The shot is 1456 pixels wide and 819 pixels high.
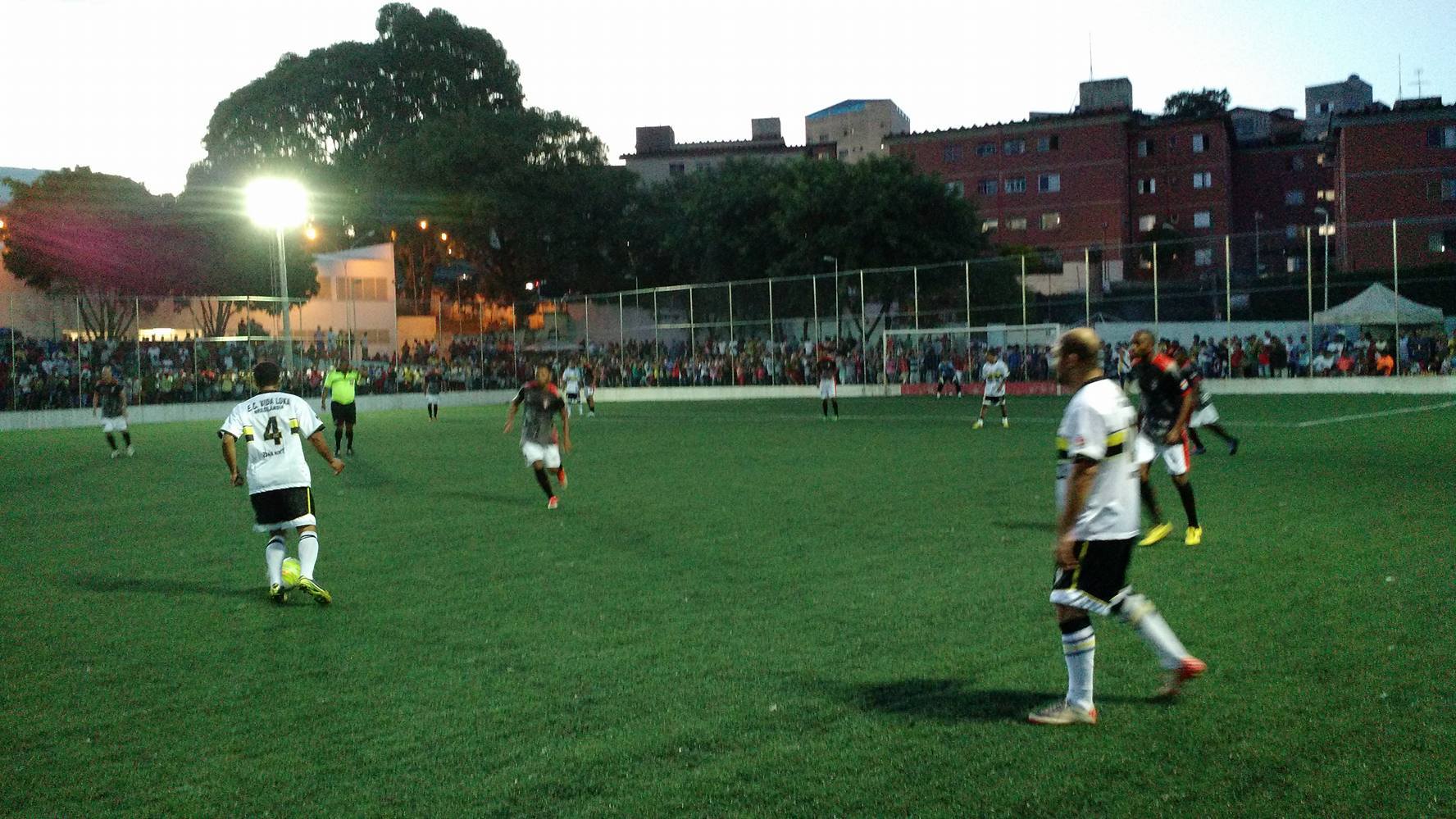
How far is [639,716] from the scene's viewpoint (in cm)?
555

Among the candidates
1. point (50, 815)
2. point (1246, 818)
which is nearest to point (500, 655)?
point (50, 815)

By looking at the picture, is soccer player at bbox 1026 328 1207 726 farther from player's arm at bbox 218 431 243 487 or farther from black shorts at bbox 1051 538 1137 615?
player's arm at bbox 218 431 243 487

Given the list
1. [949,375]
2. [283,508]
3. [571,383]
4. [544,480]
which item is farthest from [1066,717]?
[949,375]

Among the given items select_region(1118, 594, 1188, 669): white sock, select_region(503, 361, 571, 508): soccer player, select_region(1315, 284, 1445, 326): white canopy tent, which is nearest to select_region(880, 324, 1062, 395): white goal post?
select_region(1315, 284, 1445, 326): white canopy tent

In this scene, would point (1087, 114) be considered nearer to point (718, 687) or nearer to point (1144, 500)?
point (1144, 500)

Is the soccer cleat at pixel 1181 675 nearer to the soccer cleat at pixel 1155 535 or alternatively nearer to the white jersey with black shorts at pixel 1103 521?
the white jersey with black shorts at pixel 1103 521

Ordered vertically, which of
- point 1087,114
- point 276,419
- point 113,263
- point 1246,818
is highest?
point 1087,114

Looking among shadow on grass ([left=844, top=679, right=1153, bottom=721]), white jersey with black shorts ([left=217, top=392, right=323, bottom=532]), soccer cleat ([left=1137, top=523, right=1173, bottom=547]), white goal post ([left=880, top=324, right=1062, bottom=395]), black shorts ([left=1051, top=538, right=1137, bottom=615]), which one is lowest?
shadow on grass ([left=844, top=679, right=1153, bottom=721])

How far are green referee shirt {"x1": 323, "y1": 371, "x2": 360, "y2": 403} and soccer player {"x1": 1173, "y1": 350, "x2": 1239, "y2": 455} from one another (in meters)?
15.2

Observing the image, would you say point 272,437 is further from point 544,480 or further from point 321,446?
point 544,480

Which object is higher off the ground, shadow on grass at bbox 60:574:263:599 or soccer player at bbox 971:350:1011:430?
soccer player at bbox 971:350:1011:430

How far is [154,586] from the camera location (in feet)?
30.8

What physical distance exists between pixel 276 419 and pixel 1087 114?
7154 centimetres

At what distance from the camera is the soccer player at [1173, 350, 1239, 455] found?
11000mm
